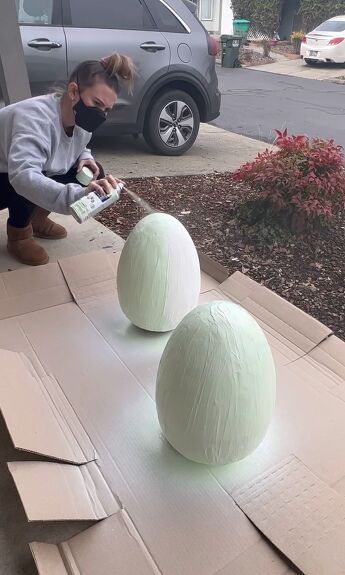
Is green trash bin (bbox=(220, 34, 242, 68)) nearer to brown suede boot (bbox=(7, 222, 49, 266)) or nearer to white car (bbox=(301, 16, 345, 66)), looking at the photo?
white car (bbox=(301, 16, 345, 66))

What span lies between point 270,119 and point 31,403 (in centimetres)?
727

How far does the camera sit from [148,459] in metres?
1.50

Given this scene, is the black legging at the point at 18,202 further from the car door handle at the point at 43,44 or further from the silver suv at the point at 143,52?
the car door handle at the point at 43,44

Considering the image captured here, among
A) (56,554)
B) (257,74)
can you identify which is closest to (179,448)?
(56,554)

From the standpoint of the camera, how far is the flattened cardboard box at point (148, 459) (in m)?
1.26

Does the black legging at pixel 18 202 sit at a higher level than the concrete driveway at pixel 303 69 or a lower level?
higher

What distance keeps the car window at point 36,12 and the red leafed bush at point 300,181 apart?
9.50 feet

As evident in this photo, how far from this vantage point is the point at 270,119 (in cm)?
796

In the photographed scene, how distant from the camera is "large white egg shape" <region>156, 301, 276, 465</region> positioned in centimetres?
135

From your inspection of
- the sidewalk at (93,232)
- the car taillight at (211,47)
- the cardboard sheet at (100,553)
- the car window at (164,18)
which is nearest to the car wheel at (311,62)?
the sidewalk at (93,232)

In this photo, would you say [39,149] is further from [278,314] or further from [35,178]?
[278,314]

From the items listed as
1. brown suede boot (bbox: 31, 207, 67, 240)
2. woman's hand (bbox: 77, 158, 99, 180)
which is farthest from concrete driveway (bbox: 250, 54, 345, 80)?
woman's hand (bbox: 77, 158, 99, 180)

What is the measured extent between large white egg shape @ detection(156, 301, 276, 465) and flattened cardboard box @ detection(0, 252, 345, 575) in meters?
0.14

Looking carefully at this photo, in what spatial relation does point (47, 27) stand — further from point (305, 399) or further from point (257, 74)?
point (257, 74)
